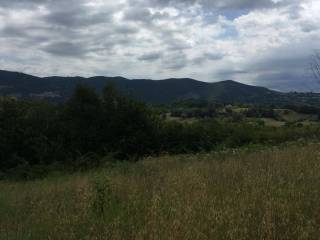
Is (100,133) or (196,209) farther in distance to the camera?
(100,133)

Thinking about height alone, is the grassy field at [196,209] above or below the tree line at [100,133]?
above

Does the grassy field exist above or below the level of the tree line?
above

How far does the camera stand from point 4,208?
8.40 meters

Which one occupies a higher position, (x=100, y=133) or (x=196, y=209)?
(x=196, y=209)

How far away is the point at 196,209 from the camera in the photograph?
4824 mm

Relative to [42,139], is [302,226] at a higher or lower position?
higher

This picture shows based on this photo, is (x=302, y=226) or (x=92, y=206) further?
(x=92, y=206)

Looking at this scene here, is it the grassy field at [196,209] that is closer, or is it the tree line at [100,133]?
the grassy field at [196,209]

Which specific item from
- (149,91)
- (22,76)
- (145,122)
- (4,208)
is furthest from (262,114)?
(149,91)

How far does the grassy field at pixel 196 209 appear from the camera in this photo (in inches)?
165

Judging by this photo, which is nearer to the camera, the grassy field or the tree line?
the grassy field

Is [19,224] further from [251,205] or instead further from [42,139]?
[42,139]

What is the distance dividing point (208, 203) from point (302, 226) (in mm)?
1215

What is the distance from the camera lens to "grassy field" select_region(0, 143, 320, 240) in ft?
13.8
